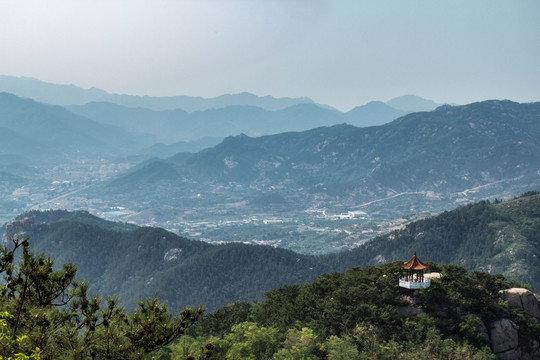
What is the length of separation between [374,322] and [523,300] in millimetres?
29745

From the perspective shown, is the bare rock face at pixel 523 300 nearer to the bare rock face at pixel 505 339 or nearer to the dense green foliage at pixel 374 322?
the dense green foliage at pixel 374 322

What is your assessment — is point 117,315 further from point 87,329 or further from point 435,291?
point 435,291

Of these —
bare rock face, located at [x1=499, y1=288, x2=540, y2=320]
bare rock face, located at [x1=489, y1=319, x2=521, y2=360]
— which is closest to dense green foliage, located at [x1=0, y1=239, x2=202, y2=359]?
bare rock face, located at [x1=489, y1=319, x2=521, y2=360]

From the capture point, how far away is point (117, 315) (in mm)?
30359

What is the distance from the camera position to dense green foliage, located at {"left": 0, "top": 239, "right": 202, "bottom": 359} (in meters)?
26.8

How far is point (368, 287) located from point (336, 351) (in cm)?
2220

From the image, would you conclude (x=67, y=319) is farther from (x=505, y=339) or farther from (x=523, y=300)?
(x=523, y=300)

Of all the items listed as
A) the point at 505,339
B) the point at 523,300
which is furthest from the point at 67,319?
the point at 523,300

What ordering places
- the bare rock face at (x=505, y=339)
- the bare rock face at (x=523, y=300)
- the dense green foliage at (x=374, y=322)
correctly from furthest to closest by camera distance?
the bare rock face at (x=523, y=300)
the bare rock face at (x=505, y=339)
the dense green foliage at (x=374, y=322)

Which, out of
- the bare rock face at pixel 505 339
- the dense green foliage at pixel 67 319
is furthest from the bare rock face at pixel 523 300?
the dense green foliage at pixel 67 319

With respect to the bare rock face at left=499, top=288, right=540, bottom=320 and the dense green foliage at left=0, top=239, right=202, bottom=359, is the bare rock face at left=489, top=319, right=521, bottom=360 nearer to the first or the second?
the bare rock face at left=499, top=288, right=540, bottom=320

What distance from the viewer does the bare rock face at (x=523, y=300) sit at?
88562 mm

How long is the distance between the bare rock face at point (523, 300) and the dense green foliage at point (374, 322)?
2578 mm

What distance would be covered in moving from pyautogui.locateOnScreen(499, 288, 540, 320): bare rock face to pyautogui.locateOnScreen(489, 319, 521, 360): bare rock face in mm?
6513
